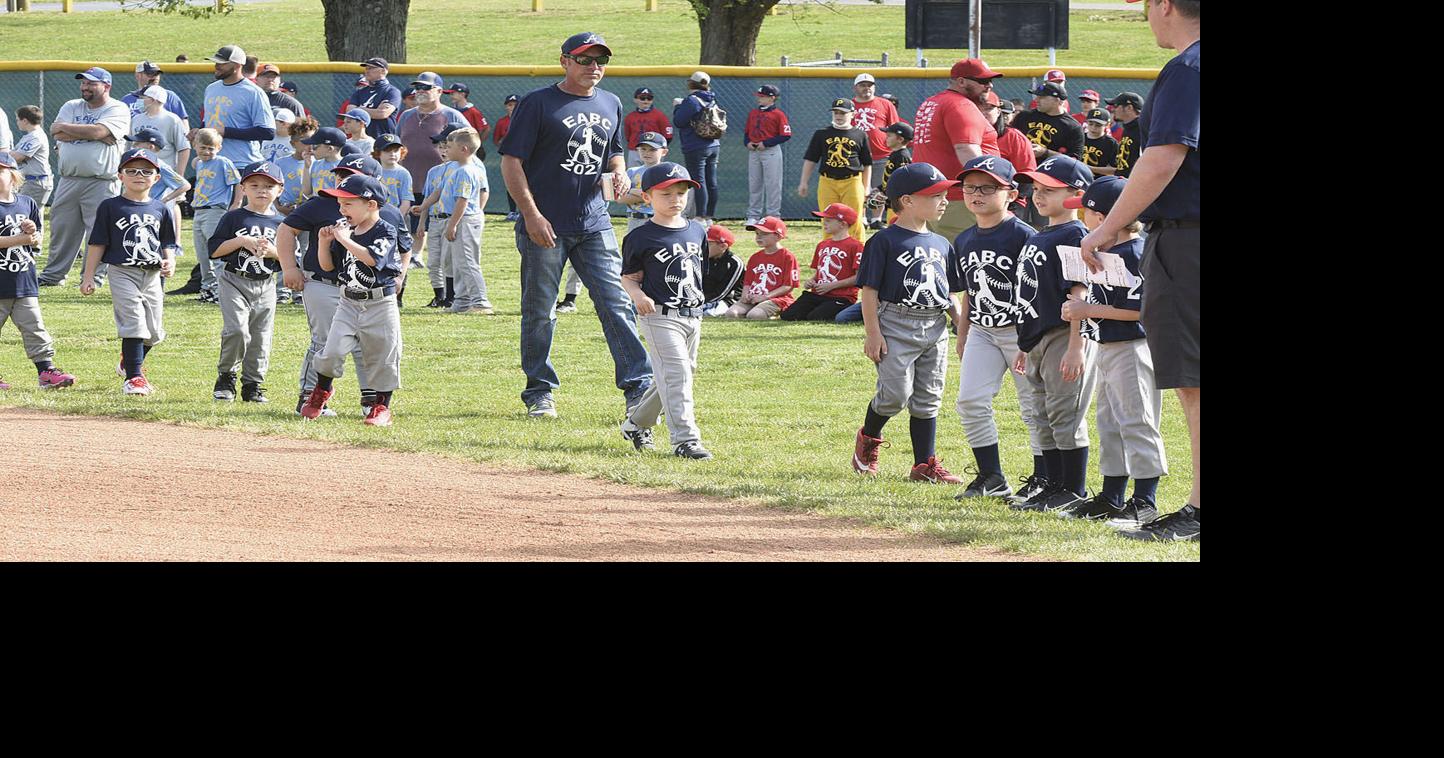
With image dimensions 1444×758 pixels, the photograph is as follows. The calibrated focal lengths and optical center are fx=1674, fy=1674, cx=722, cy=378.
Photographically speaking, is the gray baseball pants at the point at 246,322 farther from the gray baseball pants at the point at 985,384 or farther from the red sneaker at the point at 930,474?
the gray baseball pants at the point at 985,384

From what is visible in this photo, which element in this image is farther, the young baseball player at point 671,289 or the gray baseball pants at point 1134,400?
the young baseball player at point 671,289

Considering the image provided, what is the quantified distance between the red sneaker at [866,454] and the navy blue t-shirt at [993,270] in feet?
3.06

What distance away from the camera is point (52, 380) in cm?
1096

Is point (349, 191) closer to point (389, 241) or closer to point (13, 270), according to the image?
point (389, 241)

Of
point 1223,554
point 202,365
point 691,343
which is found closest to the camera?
point 1223,554

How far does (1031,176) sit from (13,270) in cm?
678

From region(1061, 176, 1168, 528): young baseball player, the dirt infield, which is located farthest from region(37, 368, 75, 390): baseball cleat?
region(1061, 176, 1168, 528): young baseball player

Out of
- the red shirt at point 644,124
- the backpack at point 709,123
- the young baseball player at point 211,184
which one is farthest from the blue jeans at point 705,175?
the young baseball player at point 211,184

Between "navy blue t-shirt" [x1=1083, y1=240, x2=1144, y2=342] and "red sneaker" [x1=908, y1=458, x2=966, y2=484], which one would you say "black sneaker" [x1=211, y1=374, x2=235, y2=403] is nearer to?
"red sneaker" [x1=908, y1=458, x2=966, y2=484]

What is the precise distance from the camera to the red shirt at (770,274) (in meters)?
14.9

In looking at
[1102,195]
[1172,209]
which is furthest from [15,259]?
[1172,209]

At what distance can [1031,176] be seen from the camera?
756cm

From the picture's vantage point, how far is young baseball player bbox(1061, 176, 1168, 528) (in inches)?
273

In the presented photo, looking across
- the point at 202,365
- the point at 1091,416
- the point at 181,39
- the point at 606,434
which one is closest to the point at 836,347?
the point at 1091,416
